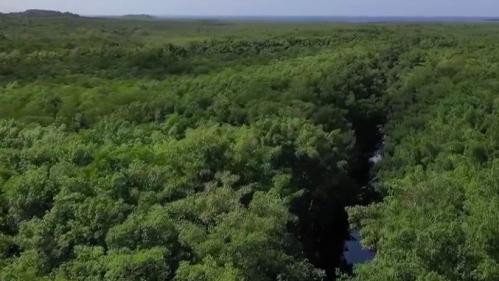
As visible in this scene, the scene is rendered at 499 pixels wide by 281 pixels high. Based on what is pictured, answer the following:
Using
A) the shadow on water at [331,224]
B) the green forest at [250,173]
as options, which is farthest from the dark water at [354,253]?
the green forest at [250,173]

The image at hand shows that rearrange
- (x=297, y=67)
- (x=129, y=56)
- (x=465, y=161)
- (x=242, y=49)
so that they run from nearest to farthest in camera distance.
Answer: (x=465, y=161) < (x=297, y=67) < (x=129, y=56) < (x=242, y=49)

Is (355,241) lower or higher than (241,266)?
lower

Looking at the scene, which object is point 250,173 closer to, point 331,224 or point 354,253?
point 331,224

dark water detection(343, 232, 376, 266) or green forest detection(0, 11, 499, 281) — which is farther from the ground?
green forest detection(0, 11, 499, 281)

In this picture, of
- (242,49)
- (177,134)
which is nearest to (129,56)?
(242,49)

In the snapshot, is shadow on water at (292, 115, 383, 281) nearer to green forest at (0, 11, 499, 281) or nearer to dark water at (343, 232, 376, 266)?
dark water at (343, 232, 376, 266)

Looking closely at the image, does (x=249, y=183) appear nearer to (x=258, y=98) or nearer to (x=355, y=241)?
(x=355, y=241)

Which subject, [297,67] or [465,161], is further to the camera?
[297,67]

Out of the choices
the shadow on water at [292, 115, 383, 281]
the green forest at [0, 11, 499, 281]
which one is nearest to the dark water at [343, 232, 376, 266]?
the shadow on water at [292, 115, 383, 281]

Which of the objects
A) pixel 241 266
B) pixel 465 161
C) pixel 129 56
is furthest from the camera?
pixel 129 56
